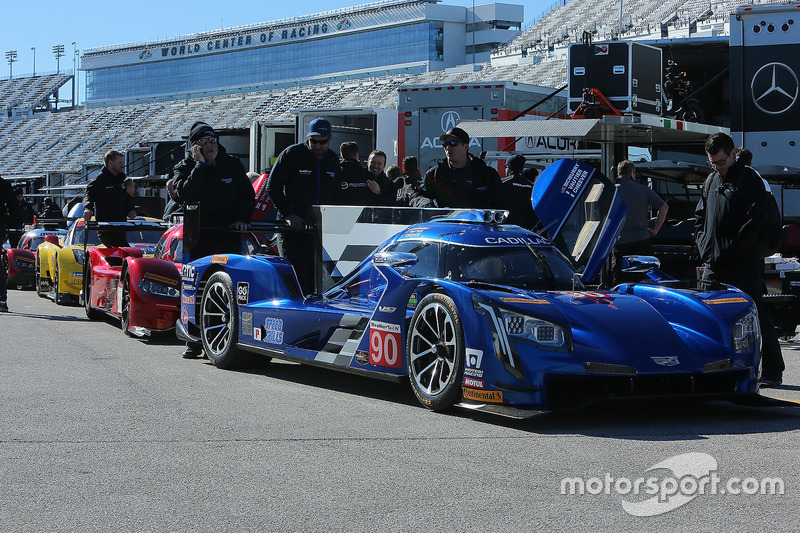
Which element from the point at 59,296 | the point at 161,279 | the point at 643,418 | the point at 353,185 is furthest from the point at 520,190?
the point at 59,296

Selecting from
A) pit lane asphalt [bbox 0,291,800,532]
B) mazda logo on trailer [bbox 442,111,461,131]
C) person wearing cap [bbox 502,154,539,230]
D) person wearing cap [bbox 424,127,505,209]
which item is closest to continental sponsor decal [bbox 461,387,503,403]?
pit lane asphalt [bbox 0,291,800,532]

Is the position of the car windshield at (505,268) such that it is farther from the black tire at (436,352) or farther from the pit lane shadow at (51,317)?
the pit lane shadow at (51,317)

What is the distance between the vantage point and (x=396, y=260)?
714cm

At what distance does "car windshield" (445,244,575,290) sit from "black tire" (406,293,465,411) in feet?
1.51

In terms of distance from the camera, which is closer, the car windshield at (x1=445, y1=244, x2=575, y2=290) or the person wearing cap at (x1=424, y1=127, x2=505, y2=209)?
the car windshield at (x1=445, y1=244, x2=575, y2=290)

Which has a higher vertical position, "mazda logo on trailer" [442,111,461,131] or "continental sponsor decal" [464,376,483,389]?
"mazda logo on trailer" [442,111,461,131]

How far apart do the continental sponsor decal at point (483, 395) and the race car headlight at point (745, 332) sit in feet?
4.99

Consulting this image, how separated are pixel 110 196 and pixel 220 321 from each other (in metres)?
5.29

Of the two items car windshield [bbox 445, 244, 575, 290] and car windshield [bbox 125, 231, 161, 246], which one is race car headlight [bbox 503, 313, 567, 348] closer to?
car windshield [bbox 445, 244, 575, 290]

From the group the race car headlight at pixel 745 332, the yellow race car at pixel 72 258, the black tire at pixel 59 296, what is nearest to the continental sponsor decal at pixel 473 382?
the race car headlight at pixel 745 332

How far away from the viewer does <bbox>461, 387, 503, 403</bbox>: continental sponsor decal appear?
594cm

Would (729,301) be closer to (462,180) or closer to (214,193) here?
(462,180)

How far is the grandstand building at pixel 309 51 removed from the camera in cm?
11519

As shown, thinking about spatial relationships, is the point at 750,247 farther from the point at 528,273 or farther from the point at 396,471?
the point at 396,471
